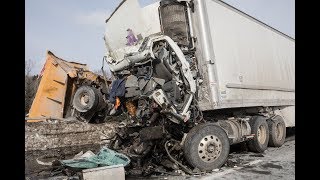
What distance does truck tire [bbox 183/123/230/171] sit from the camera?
6262mm

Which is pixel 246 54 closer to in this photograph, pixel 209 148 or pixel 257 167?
pixel 257 167

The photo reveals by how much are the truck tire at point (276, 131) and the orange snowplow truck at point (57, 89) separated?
462 centimetres

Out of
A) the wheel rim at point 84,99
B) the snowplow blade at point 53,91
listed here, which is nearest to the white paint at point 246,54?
the wheel rim at point 84,99

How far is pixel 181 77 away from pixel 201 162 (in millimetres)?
1653

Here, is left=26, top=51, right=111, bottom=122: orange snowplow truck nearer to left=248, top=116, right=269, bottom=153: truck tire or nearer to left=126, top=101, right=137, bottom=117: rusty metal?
left=126, top=101, right=137, bottom=117: rusty metal

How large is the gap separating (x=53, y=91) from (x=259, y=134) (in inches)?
218

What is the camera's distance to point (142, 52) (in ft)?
21.9

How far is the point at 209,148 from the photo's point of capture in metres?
6.45

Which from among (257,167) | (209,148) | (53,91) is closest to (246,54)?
(257,167)

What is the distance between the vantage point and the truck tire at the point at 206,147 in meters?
6.26

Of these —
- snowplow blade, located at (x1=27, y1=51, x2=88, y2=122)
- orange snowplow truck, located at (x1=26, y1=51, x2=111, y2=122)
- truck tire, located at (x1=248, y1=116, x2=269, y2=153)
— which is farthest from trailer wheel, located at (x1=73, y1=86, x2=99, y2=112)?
truck tire, located at (x1=248, y1=116, x2=269, y2=153)
